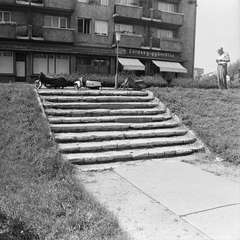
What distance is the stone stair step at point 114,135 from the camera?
6848mm

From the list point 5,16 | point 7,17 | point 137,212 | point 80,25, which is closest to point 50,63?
point 80,25

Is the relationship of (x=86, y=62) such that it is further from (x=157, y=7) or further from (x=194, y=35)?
(x=194, y=35)

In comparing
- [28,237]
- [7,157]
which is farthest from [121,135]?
[28,237]

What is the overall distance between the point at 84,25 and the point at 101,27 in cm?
166

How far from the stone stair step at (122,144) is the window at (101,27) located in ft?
73.3

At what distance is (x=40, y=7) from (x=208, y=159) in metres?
23.0

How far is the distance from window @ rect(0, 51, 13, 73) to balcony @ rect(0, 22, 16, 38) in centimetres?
183

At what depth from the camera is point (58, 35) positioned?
82.1 feet

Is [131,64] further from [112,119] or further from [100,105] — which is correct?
[112,119]

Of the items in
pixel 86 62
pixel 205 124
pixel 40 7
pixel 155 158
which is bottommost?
pixel 155 158

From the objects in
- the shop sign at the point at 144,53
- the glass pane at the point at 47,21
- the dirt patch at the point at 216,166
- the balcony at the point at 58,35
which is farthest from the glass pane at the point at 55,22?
the dirt patch at the point at 216,166

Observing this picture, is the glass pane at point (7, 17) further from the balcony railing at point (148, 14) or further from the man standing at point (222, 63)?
the man standing at point (222, 63)

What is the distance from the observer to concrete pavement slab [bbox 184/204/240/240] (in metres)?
3.35

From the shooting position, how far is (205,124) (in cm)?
839
